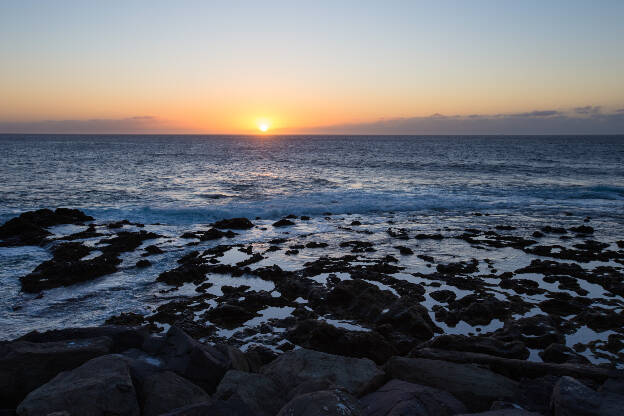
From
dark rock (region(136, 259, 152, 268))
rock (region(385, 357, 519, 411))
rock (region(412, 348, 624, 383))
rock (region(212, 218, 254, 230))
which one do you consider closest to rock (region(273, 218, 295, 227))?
rock (region(212, 218, 254, 230))

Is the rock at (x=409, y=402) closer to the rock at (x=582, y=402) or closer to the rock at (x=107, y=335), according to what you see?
the rock at (x=582, y=402)

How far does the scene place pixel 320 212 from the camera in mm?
24312

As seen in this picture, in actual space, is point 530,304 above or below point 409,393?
below

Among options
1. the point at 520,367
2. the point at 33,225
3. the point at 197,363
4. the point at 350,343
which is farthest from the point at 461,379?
the point at 33,225

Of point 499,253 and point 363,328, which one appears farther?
point 499,253

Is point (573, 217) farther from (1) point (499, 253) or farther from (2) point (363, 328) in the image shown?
(2) point (363, 328)

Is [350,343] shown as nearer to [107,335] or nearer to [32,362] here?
[107,335]

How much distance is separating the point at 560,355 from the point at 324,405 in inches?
201

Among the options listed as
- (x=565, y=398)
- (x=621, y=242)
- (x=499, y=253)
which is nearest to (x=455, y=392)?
(x=565, y=398)

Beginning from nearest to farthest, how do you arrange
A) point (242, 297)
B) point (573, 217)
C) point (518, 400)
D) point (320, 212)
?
point (518, 400)
point (242, 297)
point (573, 217)
point (320, 212)

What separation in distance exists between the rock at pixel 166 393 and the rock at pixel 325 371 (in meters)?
1.09

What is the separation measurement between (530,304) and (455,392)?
5.23 m

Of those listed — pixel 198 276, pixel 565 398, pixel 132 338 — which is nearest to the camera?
pixel 565 398

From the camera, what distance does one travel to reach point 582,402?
4.52 m
